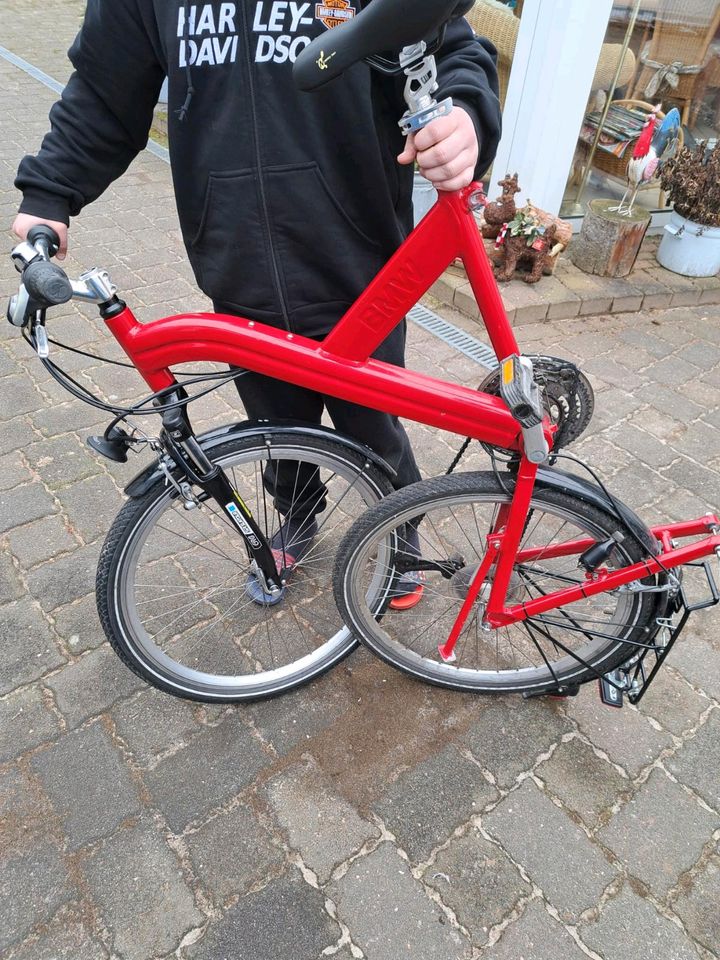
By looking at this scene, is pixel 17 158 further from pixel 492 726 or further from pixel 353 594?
pixel 492 726

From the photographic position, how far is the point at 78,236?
479cm

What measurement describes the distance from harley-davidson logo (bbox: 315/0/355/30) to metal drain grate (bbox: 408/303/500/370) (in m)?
2.54

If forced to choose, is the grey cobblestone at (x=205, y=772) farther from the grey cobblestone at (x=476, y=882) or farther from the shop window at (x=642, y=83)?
the shop window at (x=642, y=83)

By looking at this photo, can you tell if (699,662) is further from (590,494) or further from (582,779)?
(590,494)

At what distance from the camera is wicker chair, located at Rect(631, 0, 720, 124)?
15.5ft

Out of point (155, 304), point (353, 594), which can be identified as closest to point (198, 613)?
point (353, 594)

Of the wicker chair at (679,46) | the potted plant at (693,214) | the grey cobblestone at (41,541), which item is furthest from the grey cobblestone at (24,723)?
the wicker chair at (679,46)

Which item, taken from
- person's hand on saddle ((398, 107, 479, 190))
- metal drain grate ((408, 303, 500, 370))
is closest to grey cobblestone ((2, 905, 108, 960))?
person's hand on saddle ((398, 107, 479, 190))

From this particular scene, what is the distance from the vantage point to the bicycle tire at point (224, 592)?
1.76 m

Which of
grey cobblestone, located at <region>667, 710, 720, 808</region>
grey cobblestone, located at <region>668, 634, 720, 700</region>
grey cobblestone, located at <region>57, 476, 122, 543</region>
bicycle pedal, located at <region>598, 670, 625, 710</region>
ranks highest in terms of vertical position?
bicycle pedal, located at <region>598, 670, 625, 710</region>

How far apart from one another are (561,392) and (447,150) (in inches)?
26.7

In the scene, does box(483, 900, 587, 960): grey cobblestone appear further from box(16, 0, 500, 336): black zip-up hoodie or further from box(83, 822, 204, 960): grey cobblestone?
box(16, 0, 500, 336): black zip-up hoodie

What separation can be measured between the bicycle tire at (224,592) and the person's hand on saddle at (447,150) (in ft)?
2.36

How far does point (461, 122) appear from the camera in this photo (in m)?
1.27
